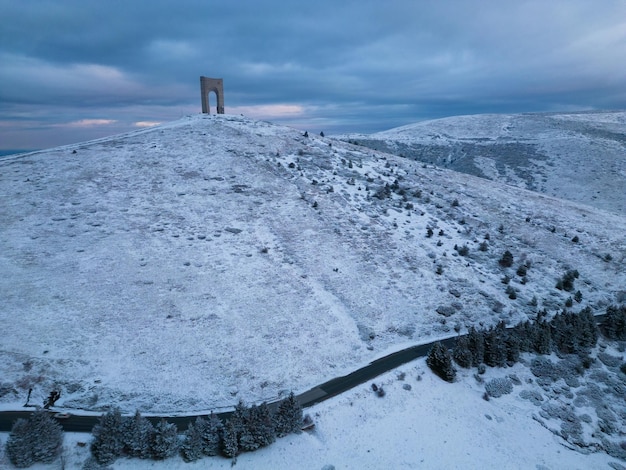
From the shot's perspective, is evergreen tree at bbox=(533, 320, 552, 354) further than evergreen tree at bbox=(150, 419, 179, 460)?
Yes

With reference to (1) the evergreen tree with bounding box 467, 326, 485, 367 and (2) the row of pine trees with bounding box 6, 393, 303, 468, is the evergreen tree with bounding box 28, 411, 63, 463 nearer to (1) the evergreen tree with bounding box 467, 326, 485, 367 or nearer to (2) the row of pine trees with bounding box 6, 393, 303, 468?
(2) the row of pine trees with bounding box 6, 393, 303, 468

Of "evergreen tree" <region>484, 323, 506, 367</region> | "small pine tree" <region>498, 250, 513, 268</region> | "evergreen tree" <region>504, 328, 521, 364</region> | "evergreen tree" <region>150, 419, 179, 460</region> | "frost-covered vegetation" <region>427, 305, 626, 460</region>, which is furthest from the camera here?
"small pine tree" <region>498, 250, 513, 268</region>

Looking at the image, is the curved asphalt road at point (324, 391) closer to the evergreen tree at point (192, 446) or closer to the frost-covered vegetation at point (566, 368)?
the evergreen tree at point (192, 446)

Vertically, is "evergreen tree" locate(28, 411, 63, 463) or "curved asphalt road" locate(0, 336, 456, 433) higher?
"evergreen tree" locate(28, 411, 63, 463)

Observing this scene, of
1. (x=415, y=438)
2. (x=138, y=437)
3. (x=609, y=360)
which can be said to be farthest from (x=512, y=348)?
(x=138, y=437)

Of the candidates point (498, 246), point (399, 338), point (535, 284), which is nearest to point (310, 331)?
point (399, 338)

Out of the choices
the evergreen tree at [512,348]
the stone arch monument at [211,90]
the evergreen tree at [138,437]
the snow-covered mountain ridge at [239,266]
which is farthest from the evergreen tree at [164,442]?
the stone arch monument at [211,90]

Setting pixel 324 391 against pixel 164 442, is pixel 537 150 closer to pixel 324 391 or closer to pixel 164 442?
pixel 324 391

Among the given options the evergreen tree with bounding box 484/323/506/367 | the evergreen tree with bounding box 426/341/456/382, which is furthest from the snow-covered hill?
the evergreen tree with bounding box 426/341/456/382

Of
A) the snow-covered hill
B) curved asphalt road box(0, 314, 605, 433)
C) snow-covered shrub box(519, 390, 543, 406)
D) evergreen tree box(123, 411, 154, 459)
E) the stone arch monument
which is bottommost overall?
snow-covered shrub box(519, 390, 543, 406)
